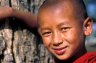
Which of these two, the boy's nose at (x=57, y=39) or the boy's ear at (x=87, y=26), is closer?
the boy's nose at (x=57, y=39)

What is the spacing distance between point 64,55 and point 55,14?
22 centimetres

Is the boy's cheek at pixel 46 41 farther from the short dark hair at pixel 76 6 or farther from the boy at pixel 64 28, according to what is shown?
the short dark hair at pixel 76 6

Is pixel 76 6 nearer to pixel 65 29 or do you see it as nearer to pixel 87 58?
pixel 65 29

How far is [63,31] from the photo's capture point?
1.86 m

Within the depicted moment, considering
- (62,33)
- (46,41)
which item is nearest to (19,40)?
(46,41)

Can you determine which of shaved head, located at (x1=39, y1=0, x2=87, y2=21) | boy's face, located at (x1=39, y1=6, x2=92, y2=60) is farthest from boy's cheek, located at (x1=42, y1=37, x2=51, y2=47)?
shaved head, located at (x1=39, y1=0, x2=87, y2=21)

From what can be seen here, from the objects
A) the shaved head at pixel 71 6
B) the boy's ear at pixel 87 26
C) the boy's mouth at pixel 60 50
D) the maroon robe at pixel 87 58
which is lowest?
the maroon robe at pixel 87 58

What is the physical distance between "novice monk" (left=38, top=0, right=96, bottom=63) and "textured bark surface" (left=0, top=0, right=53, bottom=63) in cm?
9

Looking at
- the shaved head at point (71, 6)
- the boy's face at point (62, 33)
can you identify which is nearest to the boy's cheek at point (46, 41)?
the boy's face at point (62, 33)

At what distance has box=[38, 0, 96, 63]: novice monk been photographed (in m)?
1.86

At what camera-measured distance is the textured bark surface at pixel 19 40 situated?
6.31 feet

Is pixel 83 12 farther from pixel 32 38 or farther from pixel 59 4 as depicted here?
pixel 32 38

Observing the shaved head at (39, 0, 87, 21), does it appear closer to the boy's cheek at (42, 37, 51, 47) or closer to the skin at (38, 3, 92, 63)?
the skin at (38, 3, 92, 63)

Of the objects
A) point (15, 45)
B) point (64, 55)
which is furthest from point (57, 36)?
point (15, 45)
